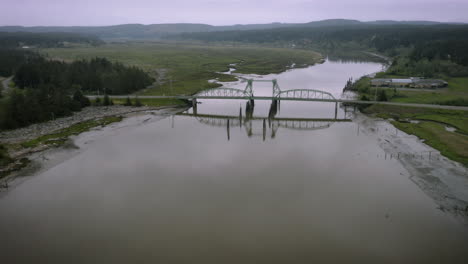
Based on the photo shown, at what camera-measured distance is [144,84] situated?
75000mm

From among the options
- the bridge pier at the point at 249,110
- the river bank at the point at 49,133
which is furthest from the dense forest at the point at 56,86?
the bridge pier at the point at 249,110

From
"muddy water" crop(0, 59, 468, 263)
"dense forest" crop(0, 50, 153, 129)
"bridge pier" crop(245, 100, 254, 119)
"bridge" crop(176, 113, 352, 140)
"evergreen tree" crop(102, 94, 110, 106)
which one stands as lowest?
"muddy water" crop(0, 59, 468, 263)

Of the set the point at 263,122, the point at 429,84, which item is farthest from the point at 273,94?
the point at 429,84

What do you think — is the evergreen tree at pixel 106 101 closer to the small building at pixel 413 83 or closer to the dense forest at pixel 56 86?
the dense forest at pixel 56 86

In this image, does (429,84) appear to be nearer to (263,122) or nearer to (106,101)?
(263,122)

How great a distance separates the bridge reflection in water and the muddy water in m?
4.57

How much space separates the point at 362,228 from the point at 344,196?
4.45m

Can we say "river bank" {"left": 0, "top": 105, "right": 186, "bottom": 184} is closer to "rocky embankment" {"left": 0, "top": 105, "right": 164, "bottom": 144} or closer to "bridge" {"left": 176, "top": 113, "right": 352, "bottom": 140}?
"rocky embankment" {"left": 0, "top": 105, "right": 164, "bottom": 144}

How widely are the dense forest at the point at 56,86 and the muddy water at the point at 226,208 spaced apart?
37.6 feet

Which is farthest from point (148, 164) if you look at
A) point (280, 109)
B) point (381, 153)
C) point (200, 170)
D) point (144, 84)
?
point (144, 84)

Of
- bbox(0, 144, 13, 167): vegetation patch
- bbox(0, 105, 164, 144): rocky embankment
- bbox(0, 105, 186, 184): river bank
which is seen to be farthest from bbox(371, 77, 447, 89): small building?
bbox(0, 144, 13, 167): vegetation patch

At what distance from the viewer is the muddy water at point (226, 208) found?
20625 millimetres

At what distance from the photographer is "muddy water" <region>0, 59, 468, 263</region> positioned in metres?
20.6

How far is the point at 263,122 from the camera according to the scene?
156 feet
